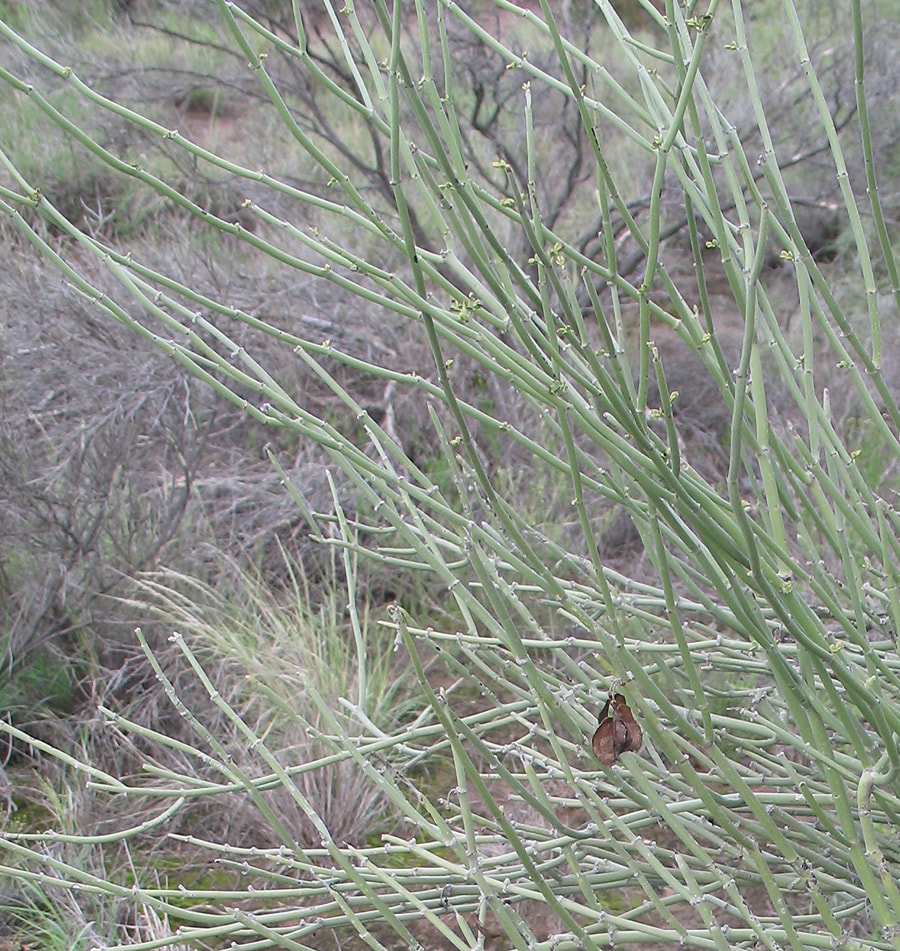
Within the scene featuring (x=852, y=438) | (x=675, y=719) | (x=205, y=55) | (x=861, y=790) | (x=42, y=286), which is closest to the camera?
(x=861, y=790)

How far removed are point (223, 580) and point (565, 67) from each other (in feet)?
7.80

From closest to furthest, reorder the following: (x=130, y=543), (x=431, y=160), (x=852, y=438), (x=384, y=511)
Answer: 1. (x=384, y=511)
2. (x=431, y=160)
3. (x=130, y=543)
4. (x=852, y=438)

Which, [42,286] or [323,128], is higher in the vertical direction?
[323,128]

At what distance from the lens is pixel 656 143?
119cm

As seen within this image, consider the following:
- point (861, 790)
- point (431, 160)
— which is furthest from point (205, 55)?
point (861, 790)

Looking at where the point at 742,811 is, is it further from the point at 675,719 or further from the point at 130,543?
the point at 130,543

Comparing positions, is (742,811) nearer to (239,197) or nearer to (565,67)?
(565,67)

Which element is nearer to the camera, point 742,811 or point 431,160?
point 431,160

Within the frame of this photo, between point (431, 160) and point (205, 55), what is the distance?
411 cm

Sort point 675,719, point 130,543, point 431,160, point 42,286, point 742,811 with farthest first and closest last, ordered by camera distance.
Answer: point 42,286 < point 130,543 < point 742,811 < point 431,160 < point 675,719

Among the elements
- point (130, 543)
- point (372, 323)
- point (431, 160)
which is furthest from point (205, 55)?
point (431, 160)

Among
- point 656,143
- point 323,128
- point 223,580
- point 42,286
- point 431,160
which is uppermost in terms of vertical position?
point 656,143

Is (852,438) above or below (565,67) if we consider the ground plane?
below

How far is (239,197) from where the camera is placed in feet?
15.9
